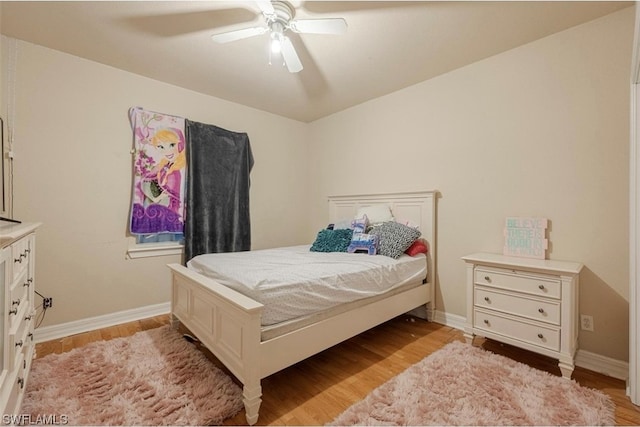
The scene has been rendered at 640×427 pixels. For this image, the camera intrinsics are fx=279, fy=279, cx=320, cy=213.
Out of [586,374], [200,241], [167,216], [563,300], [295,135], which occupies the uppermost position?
[295,135]

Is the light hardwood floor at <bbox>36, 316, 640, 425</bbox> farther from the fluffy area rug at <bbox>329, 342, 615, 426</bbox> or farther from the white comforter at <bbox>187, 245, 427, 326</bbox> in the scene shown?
the white comforter at <bbox>187, 245, 427, 326</bbox>

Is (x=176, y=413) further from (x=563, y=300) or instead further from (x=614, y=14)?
(x=614, y=14)

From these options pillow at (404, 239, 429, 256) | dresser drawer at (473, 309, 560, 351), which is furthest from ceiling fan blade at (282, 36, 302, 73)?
dresser drawer at (473, 309, 560, 351)

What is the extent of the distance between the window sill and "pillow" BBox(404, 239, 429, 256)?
97.6 inches

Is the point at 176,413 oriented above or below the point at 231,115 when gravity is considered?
below

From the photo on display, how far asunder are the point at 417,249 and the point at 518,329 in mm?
1024

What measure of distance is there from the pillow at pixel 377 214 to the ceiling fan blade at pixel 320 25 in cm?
186

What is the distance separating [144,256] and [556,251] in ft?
12.2

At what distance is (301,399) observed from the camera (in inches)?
64.0

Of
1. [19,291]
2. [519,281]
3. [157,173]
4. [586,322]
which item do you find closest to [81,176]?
[157,173]

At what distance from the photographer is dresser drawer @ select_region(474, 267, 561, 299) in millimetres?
1852

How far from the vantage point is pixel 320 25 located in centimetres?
179

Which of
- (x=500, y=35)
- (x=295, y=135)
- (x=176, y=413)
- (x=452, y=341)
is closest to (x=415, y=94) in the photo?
(x=500, y=35)

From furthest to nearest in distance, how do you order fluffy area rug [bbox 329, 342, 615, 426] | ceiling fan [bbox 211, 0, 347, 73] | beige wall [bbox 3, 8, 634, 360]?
1. beige wall [bbox 3, 8, 634, 360]
2. ceiling fan [bbox 211, 0, 347, 73]
3. fluffy area rug [bbox 329, 342, 615, 426]
